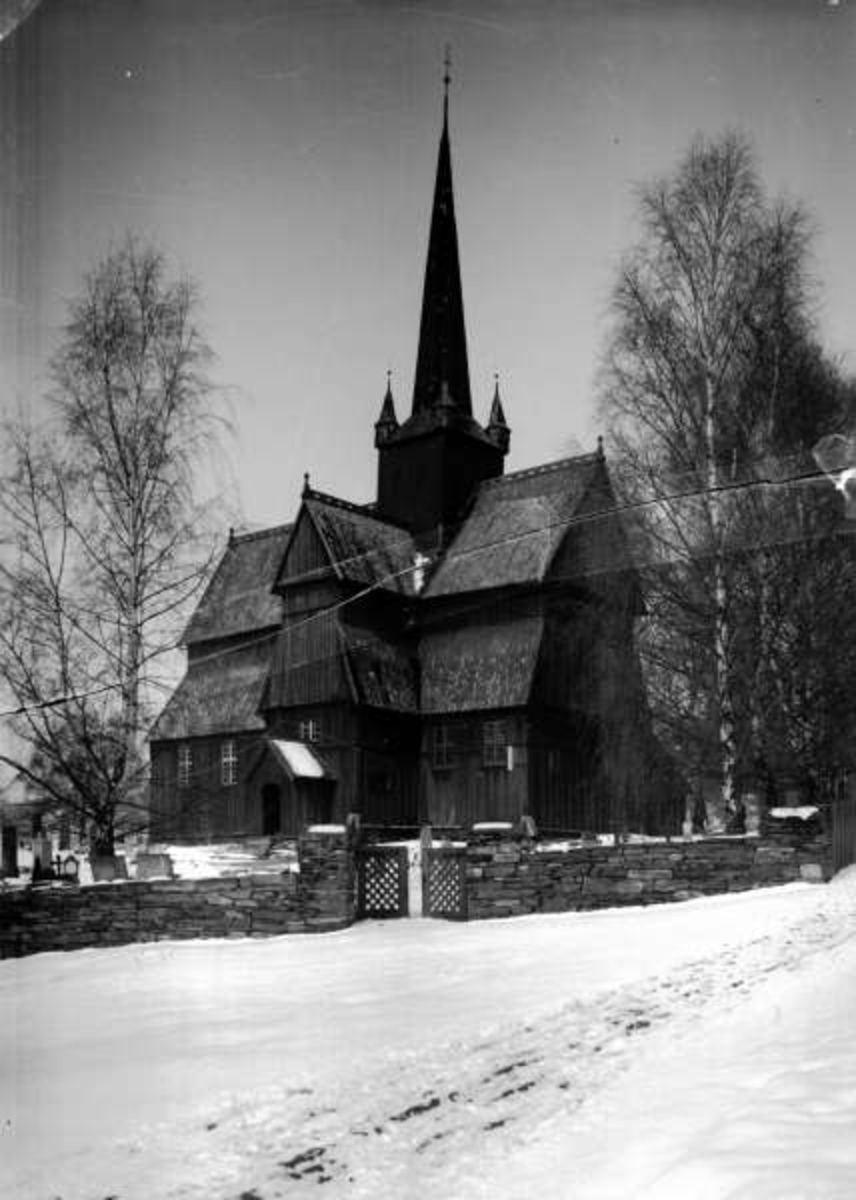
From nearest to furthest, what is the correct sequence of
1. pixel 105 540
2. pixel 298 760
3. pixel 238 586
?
pixel 105 540
pixel 238 586
pixel 298 760

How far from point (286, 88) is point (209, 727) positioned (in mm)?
11405

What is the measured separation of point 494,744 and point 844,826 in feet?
33.1

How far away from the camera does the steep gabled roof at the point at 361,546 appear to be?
11.5 metres

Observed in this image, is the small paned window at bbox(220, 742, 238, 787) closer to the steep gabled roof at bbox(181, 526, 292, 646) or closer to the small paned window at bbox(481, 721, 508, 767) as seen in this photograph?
the small paned window at bbox(481, 721, 508, 767)

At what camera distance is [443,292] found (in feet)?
23.3

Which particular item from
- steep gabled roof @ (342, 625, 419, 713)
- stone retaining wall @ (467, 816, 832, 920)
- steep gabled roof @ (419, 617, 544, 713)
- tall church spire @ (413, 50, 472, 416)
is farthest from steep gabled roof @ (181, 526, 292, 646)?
steep gabled roof @ (419, 617, 544, 713)

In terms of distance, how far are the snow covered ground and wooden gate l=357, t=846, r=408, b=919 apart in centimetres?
278

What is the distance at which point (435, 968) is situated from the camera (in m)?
8.62

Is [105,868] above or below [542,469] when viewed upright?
below

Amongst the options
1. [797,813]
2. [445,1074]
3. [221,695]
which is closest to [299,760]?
[221,695]

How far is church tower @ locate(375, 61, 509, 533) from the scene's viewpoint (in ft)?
22.1

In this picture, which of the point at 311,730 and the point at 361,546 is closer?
the point at 361,546

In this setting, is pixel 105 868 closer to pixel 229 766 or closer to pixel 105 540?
pixel 105 540

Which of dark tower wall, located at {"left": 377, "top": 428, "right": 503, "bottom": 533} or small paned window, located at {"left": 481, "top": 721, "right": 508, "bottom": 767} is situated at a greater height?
dark tower wall, located at {"left": 377, "top": 428, "right": 503, "bottom": 533}
